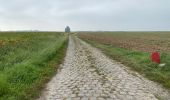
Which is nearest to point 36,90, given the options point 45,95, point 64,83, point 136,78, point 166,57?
point 45,95

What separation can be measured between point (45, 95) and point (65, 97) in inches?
28.4

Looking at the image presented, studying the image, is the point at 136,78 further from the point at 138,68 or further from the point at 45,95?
the point at 45,95

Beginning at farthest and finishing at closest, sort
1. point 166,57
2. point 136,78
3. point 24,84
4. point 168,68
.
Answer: point 166,57
point 168,68
point 136,78
point 24,84

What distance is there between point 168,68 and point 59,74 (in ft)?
17.6

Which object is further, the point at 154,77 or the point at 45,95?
the point at 154,77

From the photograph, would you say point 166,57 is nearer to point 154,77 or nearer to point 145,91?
point 154,77

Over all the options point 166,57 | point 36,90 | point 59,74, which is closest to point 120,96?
point 36,90

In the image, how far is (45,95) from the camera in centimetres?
719

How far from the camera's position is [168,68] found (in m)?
11.4

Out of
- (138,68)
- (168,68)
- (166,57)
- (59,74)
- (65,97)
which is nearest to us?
(65,97)

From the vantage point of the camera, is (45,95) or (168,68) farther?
(168,68)

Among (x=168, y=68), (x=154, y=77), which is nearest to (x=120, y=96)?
(x=154, y=77)

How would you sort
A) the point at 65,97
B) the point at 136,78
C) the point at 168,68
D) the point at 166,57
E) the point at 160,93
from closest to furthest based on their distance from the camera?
the point at 65,97
the point at 160,93
the point at 136,78
the point at 168,68
the point at 166,57

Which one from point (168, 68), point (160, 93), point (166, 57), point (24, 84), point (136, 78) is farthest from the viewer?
point (166, 57)
